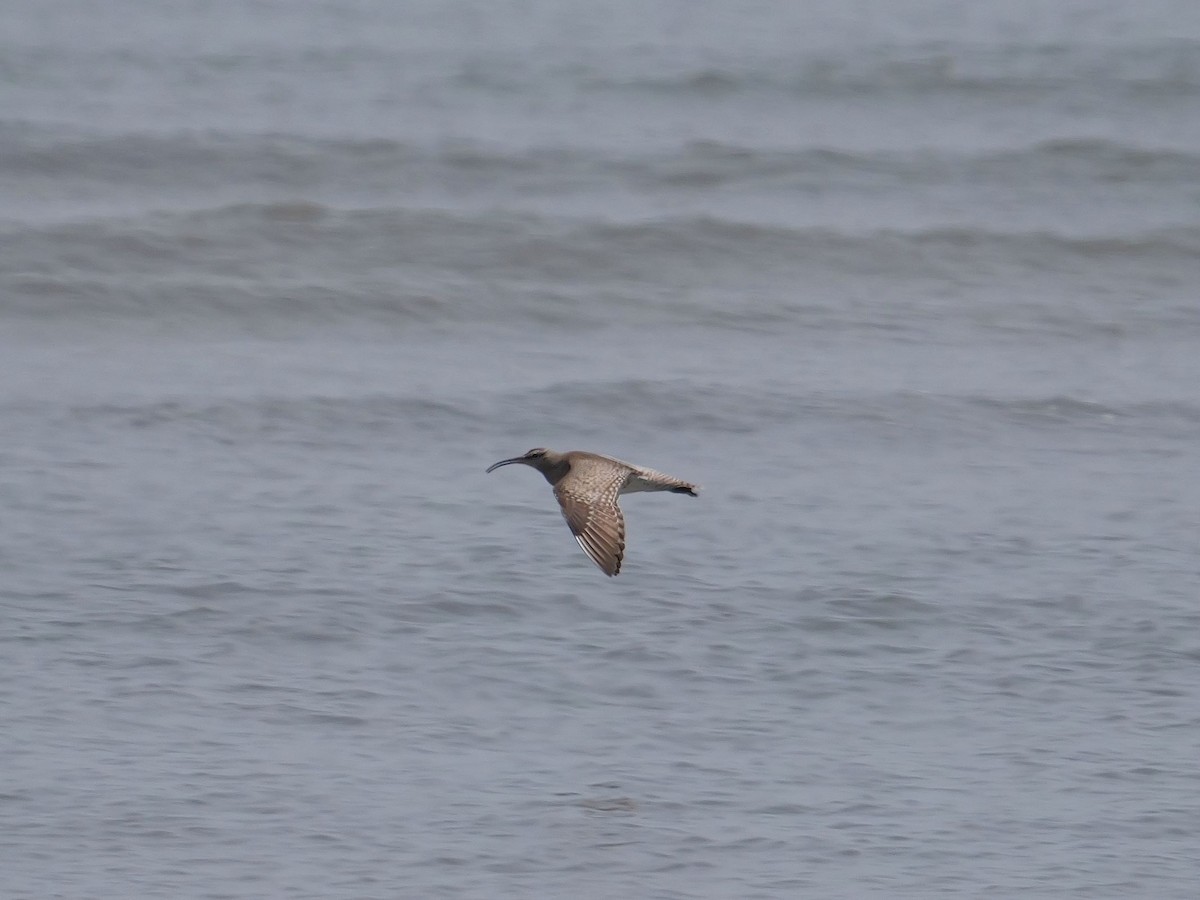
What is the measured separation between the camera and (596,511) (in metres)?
6.91

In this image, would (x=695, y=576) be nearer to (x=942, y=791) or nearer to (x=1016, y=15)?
(x=942, y=791)

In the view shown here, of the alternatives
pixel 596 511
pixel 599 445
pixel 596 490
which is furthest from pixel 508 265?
Answer: pixel 596 511

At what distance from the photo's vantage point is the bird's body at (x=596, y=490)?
6.61 m

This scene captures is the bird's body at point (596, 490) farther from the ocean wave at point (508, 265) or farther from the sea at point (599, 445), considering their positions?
the ocean wave at point (508, 265)

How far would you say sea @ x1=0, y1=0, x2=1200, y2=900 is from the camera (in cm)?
674

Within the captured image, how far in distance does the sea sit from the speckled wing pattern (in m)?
0.78

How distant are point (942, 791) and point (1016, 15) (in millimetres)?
15222

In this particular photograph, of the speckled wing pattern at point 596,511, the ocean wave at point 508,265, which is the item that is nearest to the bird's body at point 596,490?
the speckled wing pattern at point 596,511

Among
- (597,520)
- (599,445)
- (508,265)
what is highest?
(508,265)

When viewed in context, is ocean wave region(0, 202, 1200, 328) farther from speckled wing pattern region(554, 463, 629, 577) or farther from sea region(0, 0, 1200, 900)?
speckled wing pattern region(554, 463, 629, 577)

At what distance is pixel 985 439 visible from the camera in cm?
1134

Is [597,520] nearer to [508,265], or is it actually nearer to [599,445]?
[599,445]

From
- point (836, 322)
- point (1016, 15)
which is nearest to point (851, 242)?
point (836, 322)

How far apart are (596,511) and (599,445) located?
4154 mm
